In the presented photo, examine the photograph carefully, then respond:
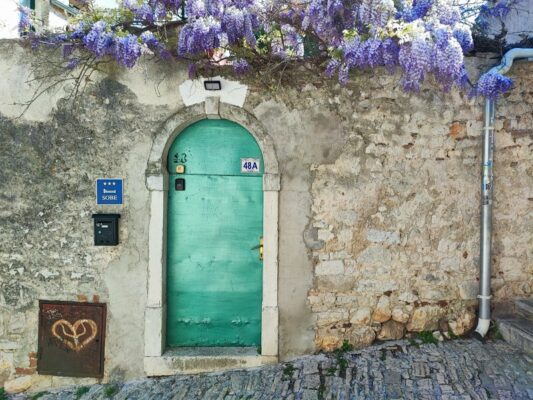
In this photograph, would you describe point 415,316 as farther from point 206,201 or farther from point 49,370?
point 49,370

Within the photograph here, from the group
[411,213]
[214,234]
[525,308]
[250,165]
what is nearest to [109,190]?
[214,234]

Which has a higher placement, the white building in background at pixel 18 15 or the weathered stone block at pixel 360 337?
the white building in background at pixel 18 15

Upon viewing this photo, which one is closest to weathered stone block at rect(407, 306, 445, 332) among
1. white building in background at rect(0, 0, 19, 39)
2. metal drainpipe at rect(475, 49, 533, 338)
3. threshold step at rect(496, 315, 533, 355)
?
metal drainpipe at rect(475, 49, 533, 338)

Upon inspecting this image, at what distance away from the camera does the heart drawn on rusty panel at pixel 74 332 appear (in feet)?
12.1

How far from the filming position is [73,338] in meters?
3.69

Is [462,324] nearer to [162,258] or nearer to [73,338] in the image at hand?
[162,258]

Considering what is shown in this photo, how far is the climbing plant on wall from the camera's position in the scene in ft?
10.7

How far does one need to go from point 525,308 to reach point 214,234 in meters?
3.00

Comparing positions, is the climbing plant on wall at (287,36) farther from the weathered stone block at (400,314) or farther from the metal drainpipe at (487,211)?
the weathered stone block at (400,314)

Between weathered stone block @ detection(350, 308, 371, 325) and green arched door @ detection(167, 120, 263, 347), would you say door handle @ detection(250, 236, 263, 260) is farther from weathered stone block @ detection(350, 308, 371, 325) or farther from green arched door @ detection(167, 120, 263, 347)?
weathered stone block @ detection(350, 308, 371, 325)

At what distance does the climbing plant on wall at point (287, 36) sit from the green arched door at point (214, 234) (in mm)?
729

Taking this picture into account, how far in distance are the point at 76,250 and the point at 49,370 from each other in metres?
1.16

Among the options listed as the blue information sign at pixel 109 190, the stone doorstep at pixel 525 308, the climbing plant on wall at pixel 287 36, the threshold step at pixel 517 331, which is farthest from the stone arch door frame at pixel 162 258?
the stone doorstep at pixel 525 308

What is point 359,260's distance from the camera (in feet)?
12.2
